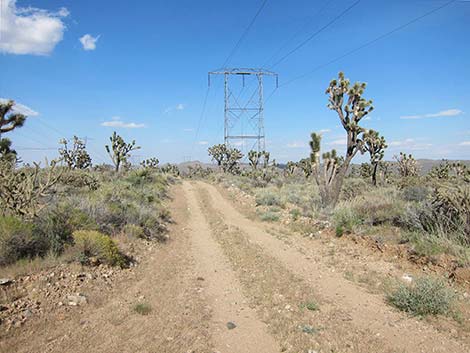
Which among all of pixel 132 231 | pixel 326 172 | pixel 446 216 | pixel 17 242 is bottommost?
pixel 132 231

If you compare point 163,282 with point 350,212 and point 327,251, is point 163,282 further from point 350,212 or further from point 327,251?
point 350,212

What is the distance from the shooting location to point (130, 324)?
4.84 metres

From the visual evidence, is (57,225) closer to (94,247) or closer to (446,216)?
(94,247)

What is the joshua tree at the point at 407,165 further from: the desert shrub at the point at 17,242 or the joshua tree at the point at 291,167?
the desert shrub at the point at 17,242

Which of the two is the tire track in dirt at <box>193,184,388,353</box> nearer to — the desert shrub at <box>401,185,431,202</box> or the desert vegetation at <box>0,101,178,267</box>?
the desert vegetation at <box>0,101,178,267</box>

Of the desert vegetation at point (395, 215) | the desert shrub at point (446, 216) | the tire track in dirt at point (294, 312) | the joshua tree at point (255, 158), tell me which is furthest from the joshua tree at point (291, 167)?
the tire track in dirt at point (294, 312)

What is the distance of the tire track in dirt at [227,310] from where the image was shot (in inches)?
173

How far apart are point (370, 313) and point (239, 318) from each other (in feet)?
7.20

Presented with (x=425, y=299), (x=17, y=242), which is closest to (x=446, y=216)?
(x=425, y=299)

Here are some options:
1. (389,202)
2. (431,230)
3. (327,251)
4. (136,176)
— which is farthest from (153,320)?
(136,176)

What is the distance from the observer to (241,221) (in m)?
14.5

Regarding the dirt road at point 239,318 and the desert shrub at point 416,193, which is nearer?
the dirt road at point 239,318

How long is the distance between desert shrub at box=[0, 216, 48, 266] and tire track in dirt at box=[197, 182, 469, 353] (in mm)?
5741

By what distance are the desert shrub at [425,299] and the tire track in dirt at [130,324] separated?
3.32 metres
